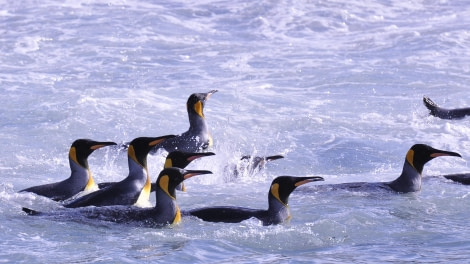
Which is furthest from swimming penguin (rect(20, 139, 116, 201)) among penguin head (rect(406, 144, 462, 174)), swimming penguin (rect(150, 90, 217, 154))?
penguin head (rect(406, 144, 462, 174))

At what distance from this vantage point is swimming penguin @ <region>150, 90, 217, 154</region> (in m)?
10.4

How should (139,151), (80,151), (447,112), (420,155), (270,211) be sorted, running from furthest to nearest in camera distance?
1. (447,112)
2. (420,155)
3. (80,151)
4. (139,151)
5. (270,211)

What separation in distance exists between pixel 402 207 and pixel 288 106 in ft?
18.2

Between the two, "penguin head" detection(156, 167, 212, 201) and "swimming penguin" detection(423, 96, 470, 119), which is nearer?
"penguin head" detection(156, 167, 212, 201)

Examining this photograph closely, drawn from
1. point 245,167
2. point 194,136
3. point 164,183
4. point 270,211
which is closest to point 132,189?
point 164,183

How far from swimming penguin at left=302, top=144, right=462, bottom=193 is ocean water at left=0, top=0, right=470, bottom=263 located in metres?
0.12

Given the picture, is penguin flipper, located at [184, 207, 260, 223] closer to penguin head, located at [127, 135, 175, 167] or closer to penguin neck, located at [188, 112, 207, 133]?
penguin head, located at [127, 135, 175, 167]

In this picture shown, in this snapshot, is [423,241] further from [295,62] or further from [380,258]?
[295,62]

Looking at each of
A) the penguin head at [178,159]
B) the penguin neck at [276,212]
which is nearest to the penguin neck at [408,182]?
the penguin neck at [276,212]

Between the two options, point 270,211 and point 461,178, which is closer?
point 270,211

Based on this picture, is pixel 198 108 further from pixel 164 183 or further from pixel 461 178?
pixel 164 183

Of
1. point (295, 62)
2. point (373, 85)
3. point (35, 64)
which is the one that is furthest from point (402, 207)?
point (35, 64)

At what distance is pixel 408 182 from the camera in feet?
27.1

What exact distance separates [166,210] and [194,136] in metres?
3.75
